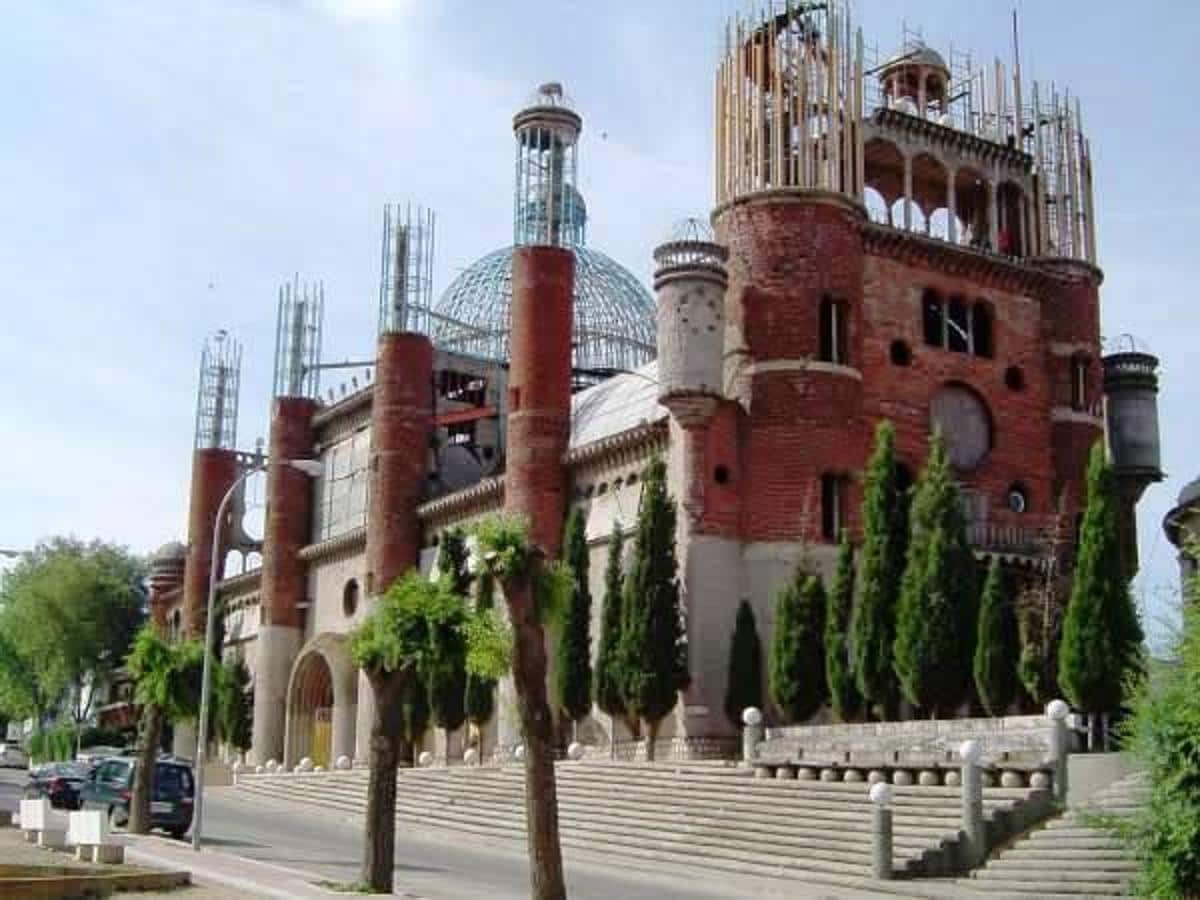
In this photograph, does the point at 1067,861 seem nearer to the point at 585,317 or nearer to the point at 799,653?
the point at 799,653

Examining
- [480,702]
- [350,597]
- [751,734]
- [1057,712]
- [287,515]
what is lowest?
[751,734]

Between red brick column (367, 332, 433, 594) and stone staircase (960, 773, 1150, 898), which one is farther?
red brick column (367, 332, 433, 594)

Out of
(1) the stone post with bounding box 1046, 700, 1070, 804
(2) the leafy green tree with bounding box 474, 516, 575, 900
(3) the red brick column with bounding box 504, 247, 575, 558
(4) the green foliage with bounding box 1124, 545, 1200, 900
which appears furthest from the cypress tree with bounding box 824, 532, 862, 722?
(4) the green foliage with bounding box 1124, 545, 1200, 900

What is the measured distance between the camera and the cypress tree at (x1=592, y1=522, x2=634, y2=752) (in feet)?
131

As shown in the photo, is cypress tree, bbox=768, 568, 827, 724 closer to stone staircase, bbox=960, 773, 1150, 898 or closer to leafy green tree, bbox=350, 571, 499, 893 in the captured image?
stone staircase, bbox=960, 773, 1150, 898

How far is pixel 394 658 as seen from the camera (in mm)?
22641

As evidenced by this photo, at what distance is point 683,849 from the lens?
2944 centimetres

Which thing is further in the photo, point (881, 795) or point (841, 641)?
point (841, 641)

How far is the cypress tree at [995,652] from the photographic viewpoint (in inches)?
1321

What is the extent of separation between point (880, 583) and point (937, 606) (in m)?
1.77

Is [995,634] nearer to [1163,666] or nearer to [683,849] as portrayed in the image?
[683,849]

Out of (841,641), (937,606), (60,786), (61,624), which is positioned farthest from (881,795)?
(61,624)

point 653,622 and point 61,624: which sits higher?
point 61,624

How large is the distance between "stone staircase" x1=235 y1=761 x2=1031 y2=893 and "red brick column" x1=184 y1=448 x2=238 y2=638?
32.8m
